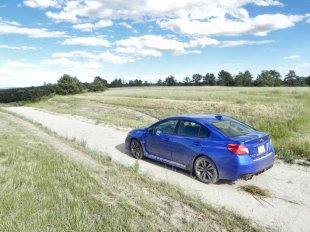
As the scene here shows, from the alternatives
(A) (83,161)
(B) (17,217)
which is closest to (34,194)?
(B) (17,217)

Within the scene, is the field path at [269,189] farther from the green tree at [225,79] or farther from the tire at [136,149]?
the green tree at [225,79]

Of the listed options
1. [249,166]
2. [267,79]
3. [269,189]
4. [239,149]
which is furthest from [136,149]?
[267,79]

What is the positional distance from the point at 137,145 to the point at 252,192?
413cm

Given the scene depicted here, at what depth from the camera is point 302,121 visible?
659 inches

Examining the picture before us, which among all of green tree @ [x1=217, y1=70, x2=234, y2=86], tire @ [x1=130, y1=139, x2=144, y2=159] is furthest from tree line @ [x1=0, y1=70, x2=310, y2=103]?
tire @ [x1=130, y1=139, x2=144, y2=159]

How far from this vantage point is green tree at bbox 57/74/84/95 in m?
83.8

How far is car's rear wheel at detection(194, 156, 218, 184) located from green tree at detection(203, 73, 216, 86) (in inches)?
4911

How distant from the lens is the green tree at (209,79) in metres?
131

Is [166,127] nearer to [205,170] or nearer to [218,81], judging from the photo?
[205,170]

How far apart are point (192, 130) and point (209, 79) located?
418ft

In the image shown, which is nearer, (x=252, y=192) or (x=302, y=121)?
(x=252, y=192)

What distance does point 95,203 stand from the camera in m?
5.74

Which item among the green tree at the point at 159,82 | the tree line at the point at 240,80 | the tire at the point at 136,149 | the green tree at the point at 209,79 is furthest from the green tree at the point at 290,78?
the tire at the point at 136,149

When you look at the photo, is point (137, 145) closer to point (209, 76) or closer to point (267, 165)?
point (267, 165)
